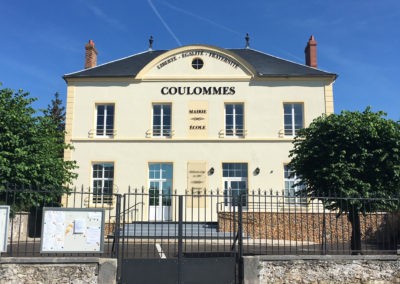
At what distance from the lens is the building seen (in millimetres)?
19125

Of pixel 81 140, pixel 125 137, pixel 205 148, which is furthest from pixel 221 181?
pixel 81 140

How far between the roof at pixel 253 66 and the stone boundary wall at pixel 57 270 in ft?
42.2

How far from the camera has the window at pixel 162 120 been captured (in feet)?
64.4

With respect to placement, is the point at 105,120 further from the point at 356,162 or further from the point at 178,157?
the point at 356,162

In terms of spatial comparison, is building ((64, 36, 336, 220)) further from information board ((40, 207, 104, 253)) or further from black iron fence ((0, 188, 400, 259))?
information board ((40, 207, 104, 253))

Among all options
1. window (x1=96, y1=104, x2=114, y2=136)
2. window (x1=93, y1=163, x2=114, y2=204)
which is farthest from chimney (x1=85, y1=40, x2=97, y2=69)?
window (x1=93, y1=163, x2=114, y2=204)

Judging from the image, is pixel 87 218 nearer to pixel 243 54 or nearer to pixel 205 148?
pixel 205 148

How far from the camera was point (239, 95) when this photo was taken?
19.8 metres

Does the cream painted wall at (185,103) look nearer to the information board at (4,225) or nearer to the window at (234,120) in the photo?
the window at (234,120)

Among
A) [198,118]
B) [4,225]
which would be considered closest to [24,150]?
[4,225]

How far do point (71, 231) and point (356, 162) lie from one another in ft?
23.1

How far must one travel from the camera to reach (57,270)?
8.03m

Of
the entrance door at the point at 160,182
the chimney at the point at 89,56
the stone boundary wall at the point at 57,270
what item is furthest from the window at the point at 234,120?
the stone boundary wall at the point at 57,270

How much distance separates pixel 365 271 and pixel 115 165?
12820mm
